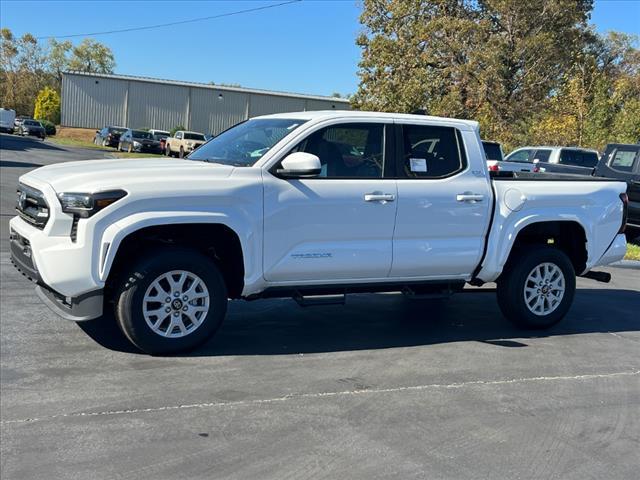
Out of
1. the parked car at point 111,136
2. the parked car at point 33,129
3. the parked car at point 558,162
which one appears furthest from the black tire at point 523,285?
the parked car at point 33,129

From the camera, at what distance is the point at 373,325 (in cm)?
674

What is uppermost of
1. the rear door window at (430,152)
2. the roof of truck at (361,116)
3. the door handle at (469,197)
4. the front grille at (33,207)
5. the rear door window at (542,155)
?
the rear door window at (542,155)

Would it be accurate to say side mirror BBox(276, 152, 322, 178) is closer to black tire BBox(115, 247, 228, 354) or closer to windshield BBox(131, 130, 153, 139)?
black tire BBox(115, 247, 228, 354)

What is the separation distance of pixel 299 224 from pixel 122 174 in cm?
145

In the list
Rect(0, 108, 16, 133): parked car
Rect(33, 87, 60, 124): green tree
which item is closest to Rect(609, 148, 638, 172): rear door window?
Rect(0, 108, 16, 133): parked car

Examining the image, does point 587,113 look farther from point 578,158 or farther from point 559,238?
point 559,238

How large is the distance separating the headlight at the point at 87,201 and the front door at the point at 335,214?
1.19 metres

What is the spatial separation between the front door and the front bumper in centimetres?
136

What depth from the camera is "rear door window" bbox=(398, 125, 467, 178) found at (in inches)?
242

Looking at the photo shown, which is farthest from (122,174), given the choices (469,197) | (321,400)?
(469,197)

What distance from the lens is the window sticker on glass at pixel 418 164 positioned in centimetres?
614

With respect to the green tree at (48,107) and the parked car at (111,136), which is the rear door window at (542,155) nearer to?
the parked car at (111,136)

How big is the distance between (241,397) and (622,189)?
189 inches

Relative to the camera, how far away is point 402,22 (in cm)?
3491
